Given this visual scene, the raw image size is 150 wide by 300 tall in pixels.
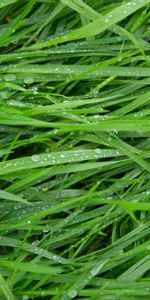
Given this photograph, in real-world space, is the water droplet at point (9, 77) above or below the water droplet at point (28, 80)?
above

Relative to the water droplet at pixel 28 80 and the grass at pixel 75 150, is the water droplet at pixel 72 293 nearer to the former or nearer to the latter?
the grass at pixel 75 150

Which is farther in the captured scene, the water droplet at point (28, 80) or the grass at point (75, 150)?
the water droplet at point (28, 80)

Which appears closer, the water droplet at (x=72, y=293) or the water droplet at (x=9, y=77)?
the water droplet at (x=72, y=293)

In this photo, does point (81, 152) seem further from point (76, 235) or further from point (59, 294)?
point (59, 294)

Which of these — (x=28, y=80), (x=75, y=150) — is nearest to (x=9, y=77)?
(x=28, y=80)

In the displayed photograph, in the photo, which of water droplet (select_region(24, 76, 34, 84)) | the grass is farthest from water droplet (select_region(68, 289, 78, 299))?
water droplet (select_region(24, 76, 34, 84))

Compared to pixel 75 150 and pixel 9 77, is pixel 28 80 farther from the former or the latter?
pixel 75 150

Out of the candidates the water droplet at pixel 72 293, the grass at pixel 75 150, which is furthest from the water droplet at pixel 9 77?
the water droplet at pixel 72 293

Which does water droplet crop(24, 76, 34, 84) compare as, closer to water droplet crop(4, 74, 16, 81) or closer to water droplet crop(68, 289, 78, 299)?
water droplet crop(4, 74, 16, 81)

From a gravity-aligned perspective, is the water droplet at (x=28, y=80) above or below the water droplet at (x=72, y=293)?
above

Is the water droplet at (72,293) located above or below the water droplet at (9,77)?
below

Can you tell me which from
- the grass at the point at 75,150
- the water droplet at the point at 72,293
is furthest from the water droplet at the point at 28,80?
the water droplet at the point at 72,293
